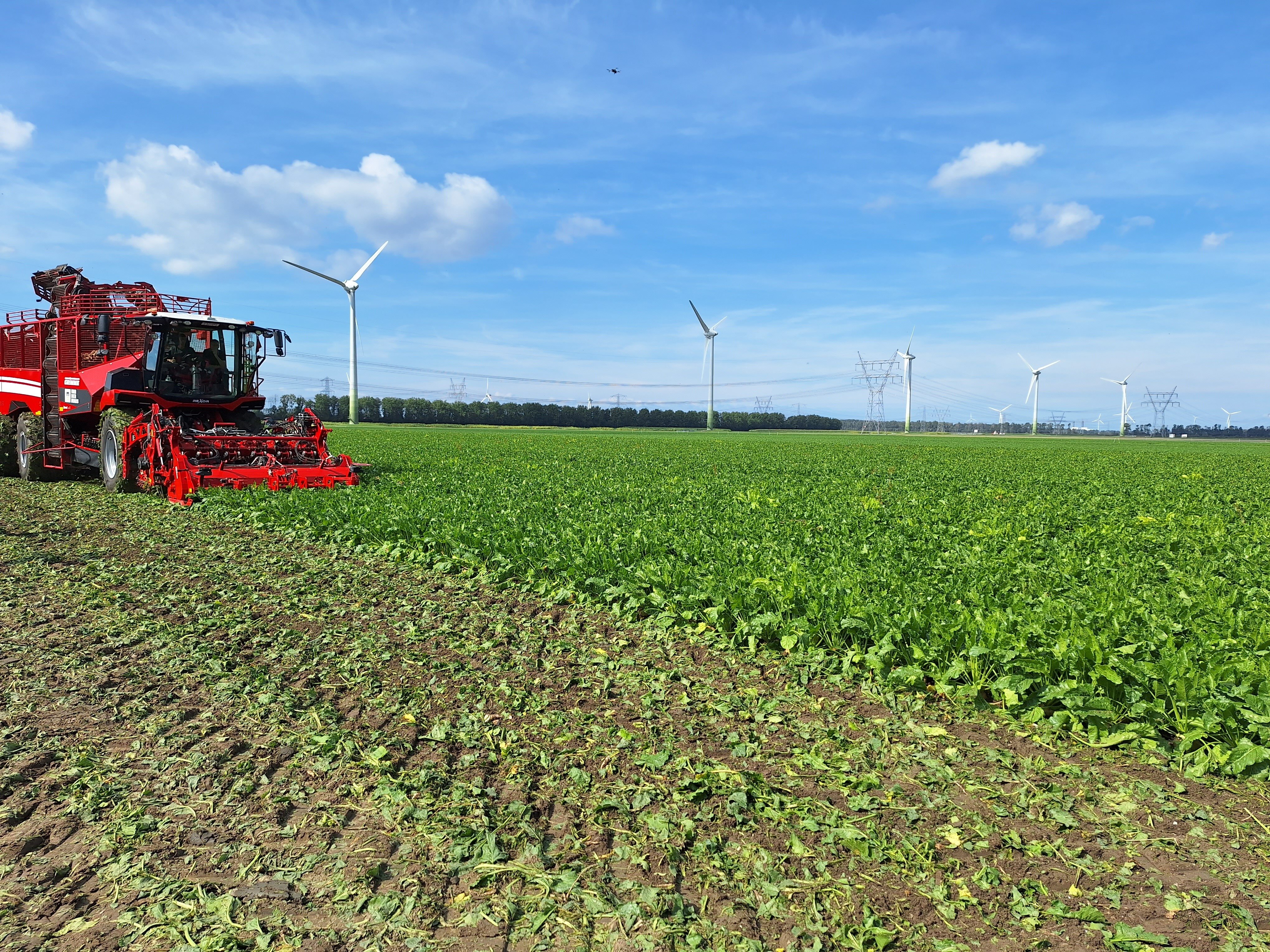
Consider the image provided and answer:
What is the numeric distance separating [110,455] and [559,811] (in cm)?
1607

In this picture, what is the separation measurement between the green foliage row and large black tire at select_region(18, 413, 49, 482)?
7529 mm

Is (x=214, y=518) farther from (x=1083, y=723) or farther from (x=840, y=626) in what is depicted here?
(x=1083, y=723)

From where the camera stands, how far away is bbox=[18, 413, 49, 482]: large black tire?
58.2ft

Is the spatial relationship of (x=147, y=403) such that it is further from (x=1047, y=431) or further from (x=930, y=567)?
(x=1047, y=431)

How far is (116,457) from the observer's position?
15805mm

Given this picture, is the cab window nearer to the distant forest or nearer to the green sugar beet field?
the green sugar beet field

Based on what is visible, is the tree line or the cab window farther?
the tree line

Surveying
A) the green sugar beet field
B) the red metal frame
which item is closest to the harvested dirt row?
the green sugar beet field

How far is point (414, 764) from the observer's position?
4.65 m

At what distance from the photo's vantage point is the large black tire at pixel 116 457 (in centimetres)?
1556

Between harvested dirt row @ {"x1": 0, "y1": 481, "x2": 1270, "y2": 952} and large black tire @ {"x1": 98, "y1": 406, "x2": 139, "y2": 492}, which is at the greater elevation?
large black tire @ {"x1": 98, "y1": 406, "x2": 139, "y2": 492}

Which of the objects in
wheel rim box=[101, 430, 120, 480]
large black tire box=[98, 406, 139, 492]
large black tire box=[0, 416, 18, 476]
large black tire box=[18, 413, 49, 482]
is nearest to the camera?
large black tire box=[98, 406, 139, 492]

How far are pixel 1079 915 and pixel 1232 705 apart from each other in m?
2.14

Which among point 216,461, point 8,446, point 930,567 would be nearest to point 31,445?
point 8,446
